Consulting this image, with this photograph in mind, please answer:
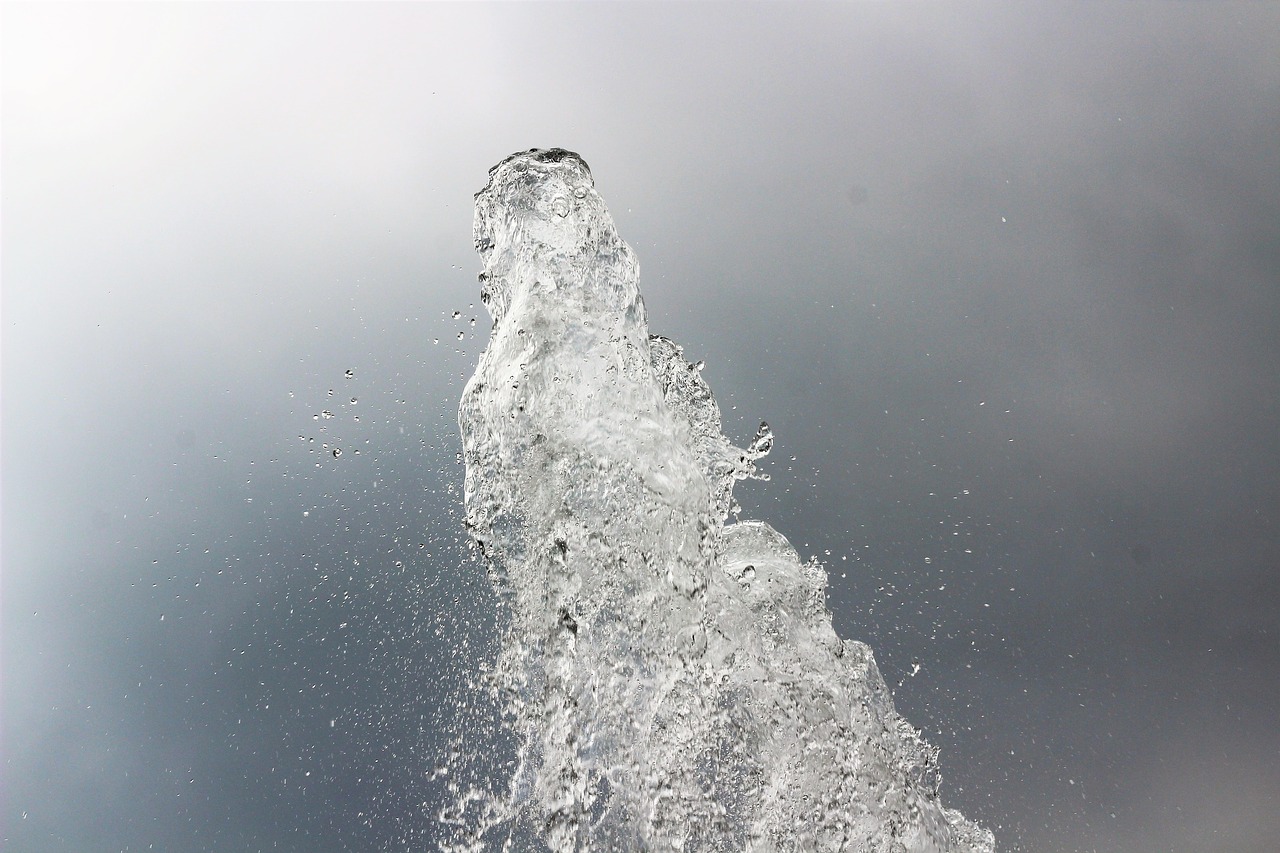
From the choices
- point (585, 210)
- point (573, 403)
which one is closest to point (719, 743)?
point (573, 403)

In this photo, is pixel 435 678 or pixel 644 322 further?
pixel 644 322

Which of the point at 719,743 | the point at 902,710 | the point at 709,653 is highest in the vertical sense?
the point at 902,710

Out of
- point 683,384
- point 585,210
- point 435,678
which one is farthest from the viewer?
point 683,384

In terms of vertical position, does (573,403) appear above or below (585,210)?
below

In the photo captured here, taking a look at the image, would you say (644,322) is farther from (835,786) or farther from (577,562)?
(835,786)

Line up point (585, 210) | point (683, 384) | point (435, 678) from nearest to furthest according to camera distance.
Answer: point (435, 678), point (585, 210), point (683, 384)

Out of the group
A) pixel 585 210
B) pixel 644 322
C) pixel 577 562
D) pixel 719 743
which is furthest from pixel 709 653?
pixel 585 210
